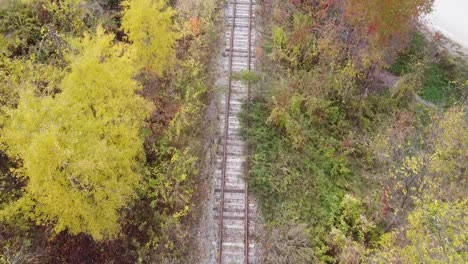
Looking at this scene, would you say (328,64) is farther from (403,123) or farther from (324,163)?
(324,163)

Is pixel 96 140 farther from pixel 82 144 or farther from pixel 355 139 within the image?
pixel 355 139

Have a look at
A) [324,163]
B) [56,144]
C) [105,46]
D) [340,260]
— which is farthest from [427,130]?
[56,144]

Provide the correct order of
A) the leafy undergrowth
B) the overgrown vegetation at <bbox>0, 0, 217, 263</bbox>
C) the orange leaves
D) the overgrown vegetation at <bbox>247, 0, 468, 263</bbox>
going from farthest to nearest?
→ the leafy undergrowth → the orange leaves → the overgrown vegetation at <bbox>247, 0, 468, 263</bbox> → the overgrown vegetation at <bbox>0, 0, 217, 263</bbox>

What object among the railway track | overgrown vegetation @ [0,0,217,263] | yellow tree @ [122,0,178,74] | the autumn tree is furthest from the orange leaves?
the autumn tree

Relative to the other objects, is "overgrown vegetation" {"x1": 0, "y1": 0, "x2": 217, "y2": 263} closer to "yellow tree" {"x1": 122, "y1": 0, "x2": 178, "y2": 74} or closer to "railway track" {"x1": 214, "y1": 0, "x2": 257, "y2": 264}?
"yellow tree" {"x1": 122, "y1": 0, "x2": 178, "y2": 74}

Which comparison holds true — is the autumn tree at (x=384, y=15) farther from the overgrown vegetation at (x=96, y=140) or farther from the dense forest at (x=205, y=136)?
the overgrown vegetation at (x=96, y=140)

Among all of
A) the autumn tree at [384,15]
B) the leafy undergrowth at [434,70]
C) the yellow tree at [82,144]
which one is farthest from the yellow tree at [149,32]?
the leafy undergrowth at [434,70]

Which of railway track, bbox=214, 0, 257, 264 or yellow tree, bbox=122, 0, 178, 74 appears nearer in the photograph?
railway track, bbox=214, 0, 257, 264
